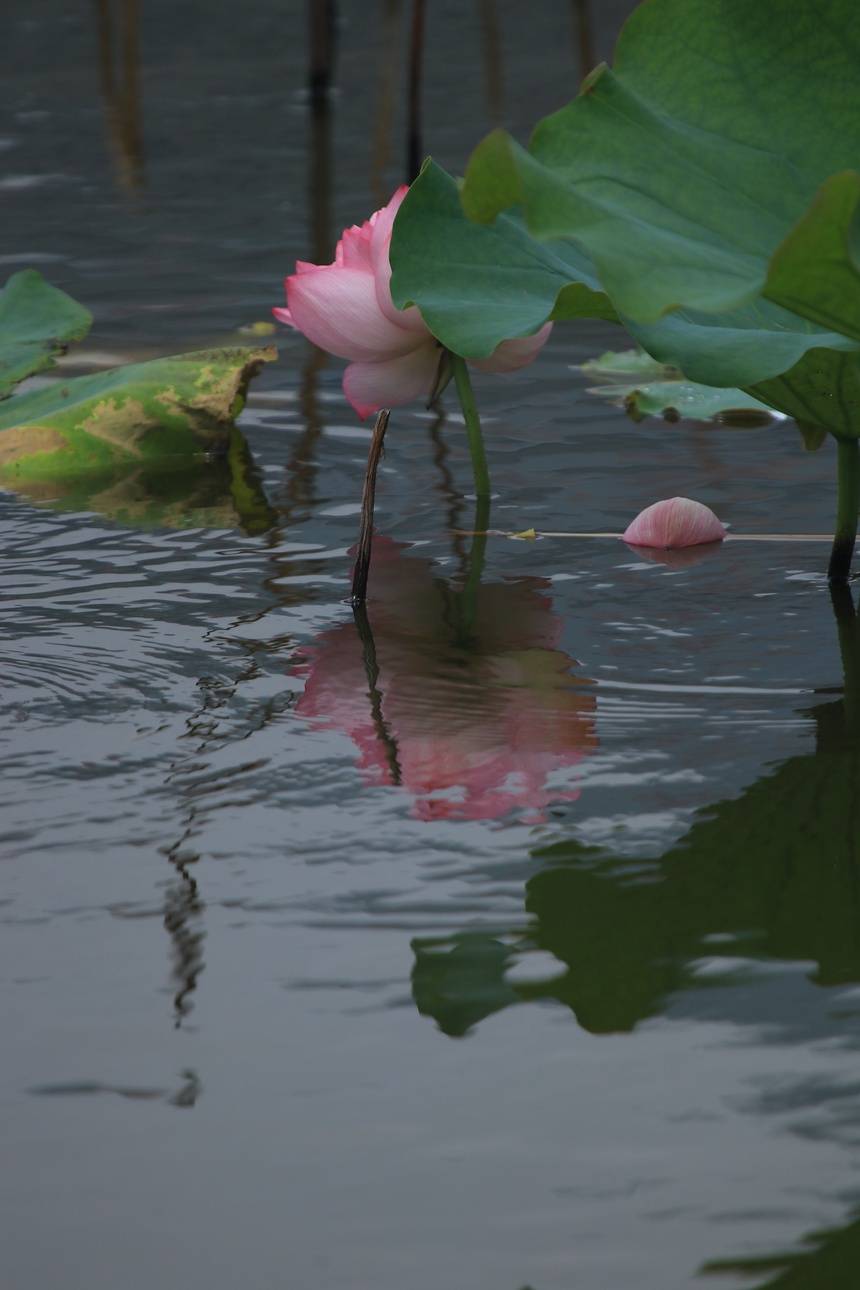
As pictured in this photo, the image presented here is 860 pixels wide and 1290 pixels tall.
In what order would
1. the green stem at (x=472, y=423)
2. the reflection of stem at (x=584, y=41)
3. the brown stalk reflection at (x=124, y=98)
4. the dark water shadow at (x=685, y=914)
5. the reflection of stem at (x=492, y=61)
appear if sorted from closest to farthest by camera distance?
the dark water shadow at (x=685, y=914)
the green stem at (x=472, y=423)
the brown stalk reflection at (x=124, y=98)
the reflection of stem at (x=492, y=61)
the reflection of stem at (x=584, y=41)

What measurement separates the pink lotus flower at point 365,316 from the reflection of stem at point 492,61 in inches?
161

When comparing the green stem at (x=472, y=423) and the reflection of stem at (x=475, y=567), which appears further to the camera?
the green stem at (x=472, y=423)

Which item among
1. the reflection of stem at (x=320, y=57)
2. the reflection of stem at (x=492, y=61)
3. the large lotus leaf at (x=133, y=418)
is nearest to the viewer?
the large lotus leaf at (x=133, y=418)

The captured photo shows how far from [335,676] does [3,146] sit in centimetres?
418

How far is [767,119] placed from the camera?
1.69 metres

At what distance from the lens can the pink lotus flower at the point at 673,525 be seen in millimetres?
1940

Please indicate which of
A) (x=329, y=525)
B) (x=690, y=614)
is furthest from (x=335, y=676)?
(x=329, y=525)

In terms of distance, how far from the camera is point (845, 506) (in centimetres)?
173

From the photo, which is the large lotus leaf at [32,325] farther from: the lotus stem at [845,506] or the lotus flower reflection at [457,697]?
the lotus stem at [845,506]

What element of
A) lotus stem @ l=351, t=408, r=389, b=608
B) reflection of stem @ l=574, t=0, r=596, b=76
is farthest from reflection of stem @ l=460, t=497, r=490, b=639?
reflection of stem @ l=574, t=0, r=596, b=76

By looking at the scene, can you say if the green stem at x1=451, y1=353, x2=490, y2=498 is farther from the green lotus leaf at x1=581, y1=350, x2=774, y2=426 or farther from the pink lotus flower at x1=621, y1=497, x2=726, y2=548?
the green lotus leaf at x1=581, y1=350, x2=774, y2=426

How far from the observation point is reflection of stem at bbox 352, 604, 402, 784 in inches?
54.9

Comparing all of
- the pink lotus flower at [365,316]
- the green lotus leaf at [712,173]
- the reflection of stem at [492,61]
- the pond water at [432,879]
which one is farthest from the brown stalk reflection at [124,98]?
the green lotus leaf at [712,173]

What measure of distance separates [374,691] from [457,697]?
76 millimetres
